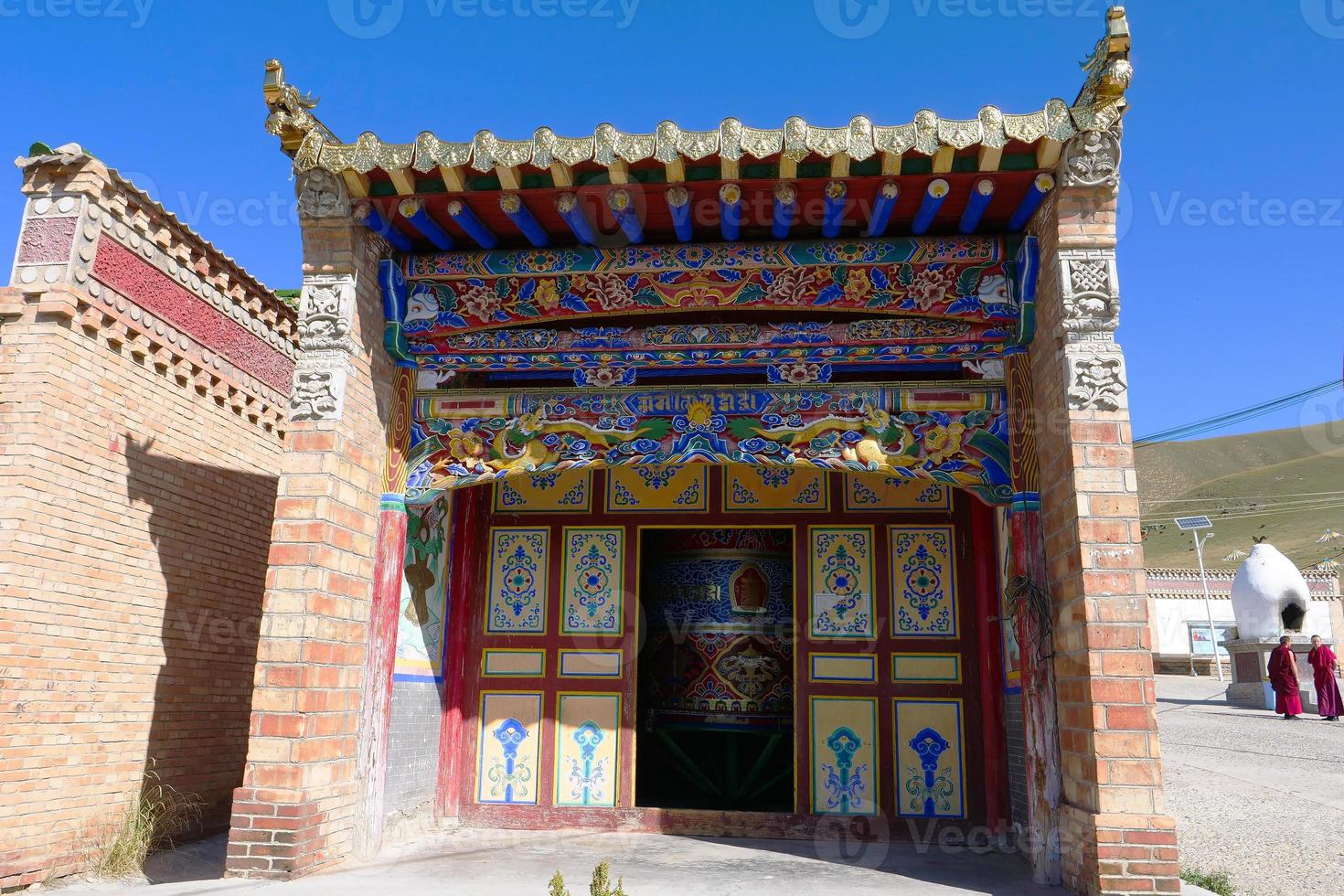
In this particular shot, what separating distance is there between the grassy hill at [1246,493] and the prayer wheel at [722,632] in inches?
1777

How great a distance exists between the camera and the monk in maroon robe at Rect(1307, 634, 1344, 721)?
12516 millimetres

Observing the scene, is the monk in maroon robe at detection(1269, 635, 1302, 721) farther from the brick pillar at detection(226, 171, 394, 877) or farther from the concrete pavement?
the brick pillar at detection(226, 171, 394, 877)

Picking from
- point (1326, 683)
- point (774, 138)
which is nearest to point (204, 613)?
point (774, 138)

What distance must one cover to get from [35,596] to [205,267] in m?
2.74

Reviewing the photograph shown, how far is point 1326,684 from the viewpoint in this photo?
1258 cm

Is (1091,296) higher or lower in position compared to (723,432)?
higher

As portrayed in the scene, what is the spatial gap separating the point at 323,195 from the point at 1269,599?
15990 millimetres

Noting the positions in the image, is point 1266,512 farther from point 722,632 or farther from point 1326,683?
point 722,632

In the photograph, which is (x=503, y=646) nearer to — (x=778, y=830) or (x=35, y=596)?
(x=778, y=830)

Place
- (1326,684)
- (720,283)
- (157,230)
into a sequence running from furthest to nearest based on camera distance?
(1326,684) < (157,230) < (720,283)

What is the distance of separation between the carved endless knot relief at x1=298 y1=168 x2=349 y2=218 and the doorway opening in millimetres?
3935

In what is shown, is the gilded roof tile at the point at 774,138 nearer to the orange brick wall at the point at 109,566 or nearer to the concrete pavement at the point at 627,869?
the orange brick wall at the point at 109,566

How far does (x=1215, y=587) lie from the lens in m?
30.7

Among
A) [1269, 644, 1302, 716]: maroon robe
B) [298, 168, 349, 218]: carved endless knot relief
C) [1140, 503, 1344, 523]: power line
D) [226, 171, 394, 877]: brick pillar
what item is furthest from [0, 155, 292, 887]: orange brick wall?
[1140, 503, 1344, 523]: power line
